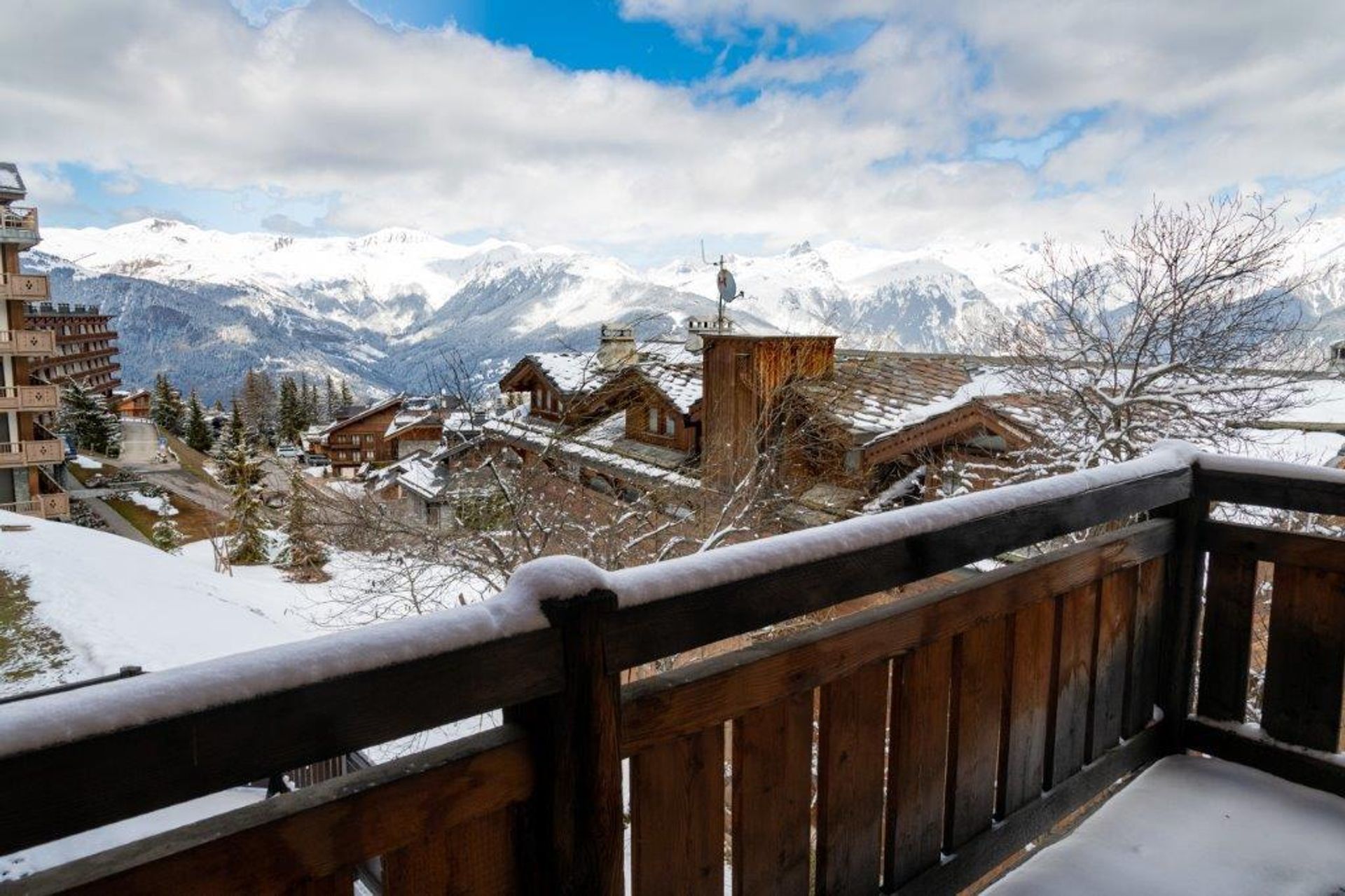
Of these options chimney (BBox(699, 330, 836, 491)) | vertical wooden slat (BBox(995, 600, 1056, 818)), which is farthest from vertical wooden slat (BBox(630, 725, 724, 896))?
chimney (BBox(699, 330, 836, 491))

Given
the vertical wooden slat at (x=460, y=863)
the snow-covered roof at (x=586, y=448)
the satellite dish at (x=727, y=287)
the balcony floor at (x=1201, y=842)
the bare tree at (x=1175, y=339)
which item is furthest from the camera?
the satellite dish at (x=727, y=287)

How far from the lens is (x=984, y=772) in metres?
1.89

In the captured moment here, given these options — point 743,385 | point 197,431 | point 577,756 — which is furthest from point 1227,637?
point 197,431

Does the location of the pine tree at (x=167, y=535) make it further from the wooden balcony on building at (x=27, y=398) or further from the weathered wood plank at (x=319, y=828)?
the weathered wood plank at (x=319, y=828)

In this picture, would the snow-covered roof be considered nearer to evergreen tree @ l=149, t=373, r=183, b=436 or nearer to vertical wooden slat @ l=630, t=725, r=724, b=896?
vertical wooden slat @ l=630, t=725, r=724, b=896

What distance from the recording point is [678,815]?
133cm

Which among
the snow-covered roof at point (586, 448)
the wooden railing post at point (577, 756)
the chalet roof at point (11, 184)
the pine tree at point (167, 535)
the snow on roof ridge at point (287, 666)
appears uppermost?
the chalet roof at point (11, 184)

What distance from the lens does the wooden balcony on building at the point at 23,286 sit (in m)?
21.4

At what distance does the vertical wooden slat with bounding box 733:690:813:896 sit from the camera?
1435 millimetres

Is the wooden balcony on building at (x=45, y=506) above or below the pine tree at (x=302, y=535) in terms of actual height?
below

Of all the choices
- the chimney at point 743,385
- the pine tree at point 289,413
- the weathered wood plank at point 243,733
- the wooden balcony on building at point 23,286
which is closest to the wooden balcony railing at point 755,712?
the weathered wood plank at point 243,733

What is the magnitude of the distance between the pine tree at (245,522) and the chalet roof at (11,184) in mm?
10093

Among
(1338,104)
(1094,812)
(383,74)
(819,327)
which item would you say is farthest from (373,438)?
(1094,812)

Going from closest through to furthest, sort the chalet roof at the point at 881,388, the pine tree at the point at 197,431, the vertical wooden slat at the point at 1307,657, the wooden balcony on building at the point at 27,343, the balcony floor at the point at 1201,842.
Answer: the balcony floor at the point at 1201,842 < the vertical wooden slat at the point at 1307,657 < the chalet roof at the point at 881,388 < the wooden balcony on building at the point at 27,343 < the pine tree at the point at 197,431
